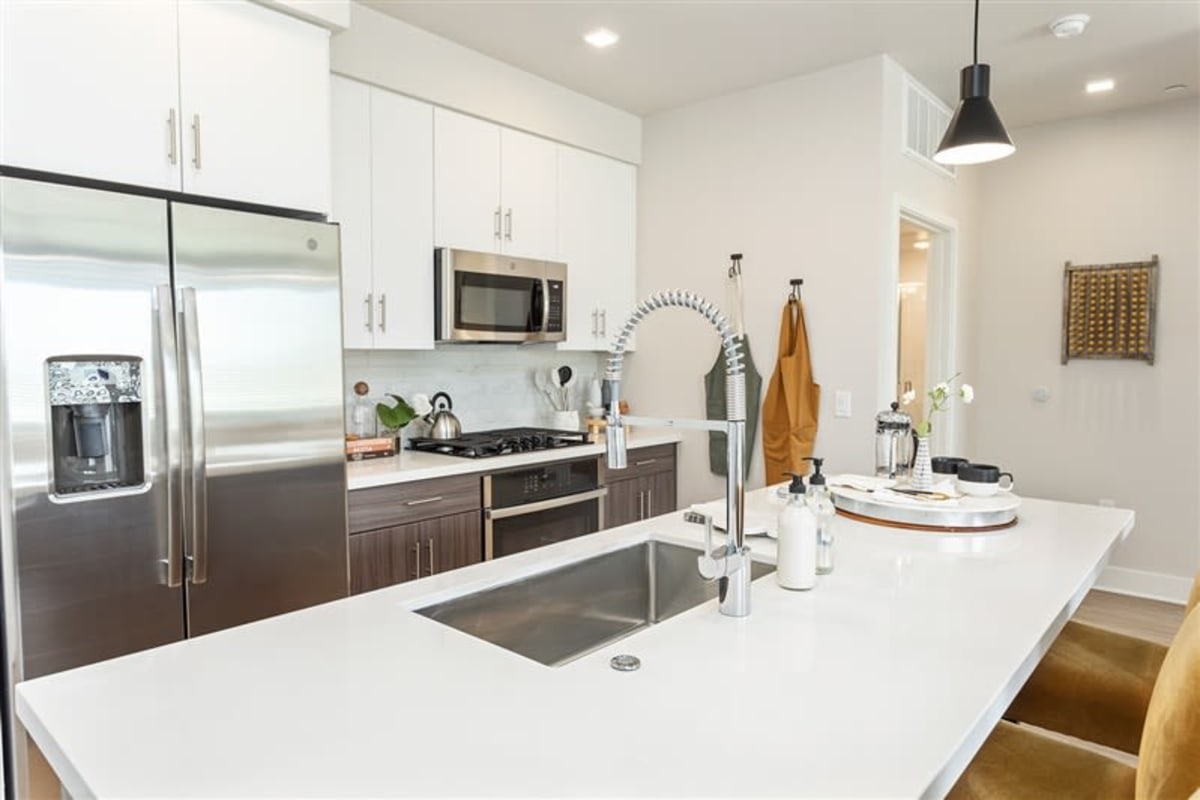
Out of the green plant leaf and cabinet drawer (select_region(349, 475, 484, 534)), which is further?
the green plant leaf

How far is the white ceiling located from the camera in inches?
114

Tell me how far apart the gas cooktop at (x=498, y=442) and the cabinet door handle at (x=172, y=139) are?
1.48 meters

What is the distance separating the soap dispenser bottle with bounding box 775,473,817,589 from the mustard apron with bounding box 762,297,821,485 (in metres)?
2.12

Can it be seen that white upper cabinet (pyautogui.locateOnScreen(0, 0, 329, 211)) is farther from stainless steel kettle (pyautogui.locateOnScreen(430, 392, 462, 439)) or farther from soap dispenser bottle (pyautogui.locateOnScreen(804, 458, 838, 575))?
soap dispenser bottle (pyautogui.locateOnScreen(804, 458, 838, 575))

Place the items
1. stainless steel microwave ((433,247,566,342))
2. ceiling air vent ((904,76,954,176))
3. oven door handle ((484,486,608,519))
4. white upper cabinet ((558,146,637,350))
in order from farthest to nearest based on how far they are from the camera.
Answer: white upper cabinet ((558,146,637,350)) → ceiling air vent ((904,76,954,176)) → stainless steel microwave ((433,247,566,342)) → oven door handle ((484,486,608,519))

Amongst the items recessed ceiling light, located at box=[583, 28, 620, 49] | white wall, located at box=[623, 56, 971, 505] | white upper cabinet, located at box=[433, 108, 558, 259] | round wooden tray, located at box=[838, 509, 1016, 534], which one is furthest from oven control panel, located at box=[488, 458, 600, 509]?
recessed ceiling light, located at box=[583, 28, 620, 49]

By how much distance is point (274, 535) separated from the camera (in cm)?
229

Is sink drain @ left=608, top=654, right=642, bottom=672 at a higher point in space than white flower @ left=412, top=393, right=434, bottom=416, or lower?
lower

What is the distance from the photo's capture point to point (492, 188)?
350cm

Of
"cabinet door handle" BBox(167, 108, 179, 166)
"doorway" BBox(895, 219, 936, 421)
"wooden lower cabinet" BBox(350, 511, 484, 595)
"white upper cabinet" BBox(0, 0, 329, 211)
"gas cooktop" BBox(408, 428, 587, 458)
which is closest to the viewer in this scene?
"white upper cabinet" BBox(0, 0, 329, 211)

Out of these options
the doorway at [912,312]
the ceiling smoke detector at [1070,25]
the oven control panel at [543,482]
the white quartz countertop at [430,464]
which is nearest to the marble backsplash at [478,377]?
the white quartz countertop at [430,464]

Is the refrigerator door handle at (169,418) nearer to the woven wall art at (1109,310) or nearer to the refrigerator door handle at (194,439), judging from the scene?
the refrigerator door handle at (194,439)

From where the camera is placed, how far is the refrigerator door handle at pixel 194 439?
6.70 ft

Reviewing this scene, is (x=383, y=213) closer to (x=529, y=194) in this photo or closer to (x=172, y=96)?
(x=529, y=194)
